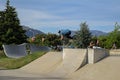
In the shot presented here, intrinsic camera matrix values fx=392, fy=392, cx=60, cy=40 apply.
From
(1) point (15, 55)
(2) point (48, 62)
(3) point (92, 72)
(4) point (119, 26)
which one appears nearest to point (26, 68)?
(2) point (48, 62)

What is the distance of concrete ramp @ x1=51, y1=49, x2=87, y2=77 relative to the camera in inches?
843

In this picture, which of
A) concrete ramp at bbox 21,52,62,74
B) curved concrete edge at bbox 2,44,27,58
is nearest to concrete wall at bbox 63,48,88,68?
concrete ramp at bbox 21,52,62,74

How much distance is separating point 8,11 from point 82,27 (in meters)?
25.0

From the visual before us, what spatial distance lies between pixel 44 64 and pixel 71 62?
3.62 meters

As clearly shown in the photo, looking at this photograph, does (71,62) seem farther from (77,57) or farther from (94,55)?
(94,55)

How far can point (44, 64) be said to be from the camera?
82.2 feet

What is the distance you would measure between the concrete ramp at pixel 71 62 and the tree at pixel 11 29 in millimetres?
37695

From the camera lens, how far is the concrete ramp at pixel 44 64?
78.1ft

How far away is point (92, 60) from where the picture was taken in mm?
21422

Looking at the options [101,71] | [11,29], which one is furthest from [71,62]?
[11,29]

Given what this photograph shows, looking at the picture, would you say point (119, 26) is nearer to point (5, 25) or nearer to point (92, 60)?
point (5, 25)

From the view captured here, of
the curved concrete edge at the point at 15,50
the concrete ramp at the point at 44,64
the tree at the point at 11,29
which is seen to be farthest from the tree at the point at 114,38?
the concrete ramp at the point at 44,64

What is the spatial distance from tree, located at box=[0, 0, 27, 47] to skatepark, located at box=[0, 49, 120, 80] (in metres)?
34.9

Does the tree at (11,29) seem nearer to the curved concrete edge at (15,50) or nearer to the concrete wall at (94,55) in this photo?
the curved concrete edge at (15,50)
